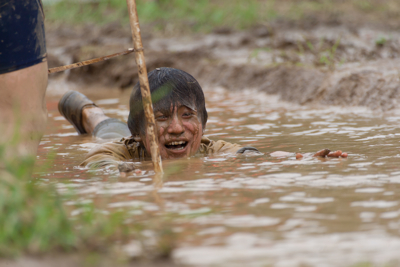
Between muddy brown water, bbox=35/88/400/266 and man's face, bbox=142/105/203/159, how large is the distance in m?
0.15

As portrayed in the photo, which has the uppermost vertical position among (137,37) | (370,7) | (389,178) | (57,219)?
(370,7)

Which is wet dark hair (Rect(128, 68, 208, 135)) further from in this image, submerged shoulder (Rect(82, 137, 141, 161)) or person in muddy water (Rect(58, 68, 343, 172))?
submerged shoulder (Rect(82, 137, 141, 161))

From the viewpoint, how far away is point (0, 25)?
2709 mm

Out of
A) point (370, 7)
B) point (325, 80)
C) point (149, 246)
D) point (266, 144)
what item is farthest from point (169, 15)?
point (149, 246)

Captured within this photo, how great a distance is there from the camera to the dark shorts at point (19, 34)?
8.93 ft

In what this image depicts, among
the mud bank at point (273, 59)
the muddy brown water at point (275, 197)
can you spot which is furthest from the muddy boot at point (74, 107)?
the mud bank at point (273, 59)

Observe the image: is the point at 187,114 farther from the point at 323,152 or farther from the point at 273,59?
the point at 273,59

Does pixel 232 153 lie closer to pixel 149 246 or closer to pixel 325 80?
pixel 149 246

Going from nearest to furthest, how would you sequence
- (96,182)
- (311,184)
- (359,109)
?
(311,184), (96,182), (359,109)

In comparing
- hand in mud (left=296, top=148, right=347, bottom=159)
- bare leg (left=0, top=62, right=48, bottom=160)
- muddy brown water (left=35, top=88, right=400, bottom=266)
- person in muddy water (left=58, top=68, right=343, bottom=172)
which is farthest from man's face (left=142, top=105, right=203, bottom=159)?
bare leg (left=0, top=62, right=48, bottom=160)

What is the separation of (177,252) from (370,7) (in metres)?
11.6

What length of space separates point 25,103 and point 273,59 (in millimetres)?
5671

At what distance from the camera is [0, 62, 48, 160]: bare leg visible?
274 cm

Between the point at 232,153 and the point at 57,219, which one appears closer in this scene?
the point at 57,219
